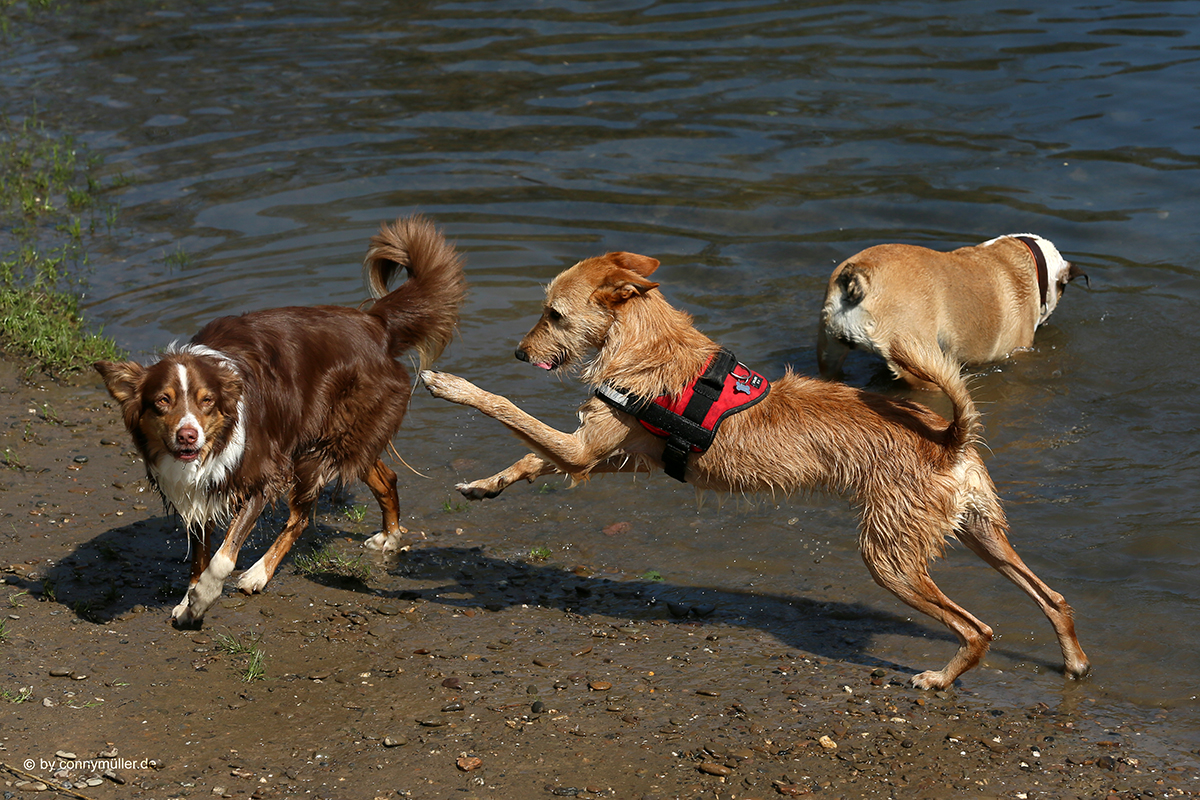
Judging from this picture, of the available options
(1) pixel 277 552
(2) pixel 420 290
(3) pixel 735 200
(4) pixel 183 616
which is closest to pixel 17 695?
(4) pixel 183 616

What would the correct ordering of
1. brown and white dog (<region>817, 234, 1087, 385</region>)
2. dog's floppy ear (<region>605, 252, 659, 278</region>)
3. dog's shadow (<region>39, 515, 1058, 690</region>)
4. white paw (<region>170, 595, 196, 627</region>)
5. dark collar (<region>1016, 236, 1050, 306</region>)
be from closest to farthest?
white paw (<region>170, 595, 196, 627</region>) → dog's shadow (<region>39, 515, 1058, 690</region>) → dog's floppy ear (<region>605, 252, 659, 278</region>) → brown and white dog (<region>817, 234, 1087, 385</region>) → dark collar (<region>1016, 236, 1050, 306</region>)

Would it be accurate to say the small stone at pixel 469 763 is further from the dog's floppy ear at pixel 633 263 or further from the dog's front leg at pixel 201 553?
the dog's floppy ear at pixel 633 263

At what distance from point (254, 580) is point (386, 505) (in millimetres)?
888

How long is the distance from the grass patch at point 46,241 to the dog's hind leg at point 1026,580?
613 cm

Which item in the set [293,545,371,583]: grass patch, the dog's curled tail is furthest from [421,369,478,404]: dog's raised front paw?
the dog's curled tail

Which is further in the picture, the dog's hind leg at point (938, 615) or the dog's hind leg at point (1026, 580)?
the dog's hind leg at point (1026, 580)

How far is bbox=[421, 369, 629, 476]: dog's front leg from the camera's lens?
18.1ft

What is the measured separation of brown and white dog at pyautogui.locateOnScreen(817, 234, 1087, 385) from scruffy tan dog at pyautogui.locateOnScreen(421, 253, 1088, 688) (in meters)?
2.38

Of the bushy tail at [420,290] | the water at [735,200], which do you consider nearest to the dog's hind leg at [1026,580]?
the water at [735,200]

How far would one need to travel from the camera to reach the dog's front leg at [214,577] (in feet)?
16.3

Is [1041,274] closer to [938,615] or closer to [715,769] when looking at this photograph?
[938,615]

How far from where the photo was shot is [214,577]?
4.97 m

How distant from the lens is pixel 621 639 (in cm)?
543

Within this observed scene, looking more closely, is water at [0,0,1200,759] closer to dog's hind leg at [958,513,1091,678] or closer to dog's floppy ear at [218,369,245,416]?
dog's hind leg at [958,513,1091,678]
